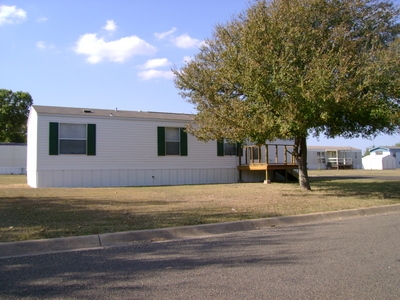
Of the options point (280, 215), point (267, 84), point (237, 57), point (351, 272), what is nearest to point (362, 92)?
point (267, 84)

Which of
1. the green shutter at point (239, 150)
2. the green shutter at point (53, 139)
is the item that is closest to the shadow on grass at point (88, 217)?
the green shutter at point (53, 139)

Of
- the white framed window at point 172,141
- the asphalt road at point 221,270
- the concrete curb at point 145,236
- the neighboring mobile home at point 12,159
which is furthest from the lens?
the neighboring mobile home at point 12,159

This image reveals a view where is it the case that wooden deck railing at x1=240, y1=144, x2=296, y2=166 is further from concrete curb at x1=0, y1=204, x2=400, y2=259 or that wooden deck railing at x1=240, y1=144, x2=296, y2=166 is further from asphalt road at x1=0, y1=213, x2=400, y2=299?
asphalt road at x1=0, y1=213, x2=400, y2=299

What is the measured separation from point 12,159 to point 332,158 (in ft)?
122

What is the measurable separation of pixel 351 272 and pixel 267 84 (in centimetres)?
665

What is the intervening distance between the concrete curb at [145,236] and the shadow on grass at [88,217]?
1.01ft

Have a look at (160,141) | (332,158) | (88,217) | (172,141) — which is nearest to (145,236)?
(88,217)

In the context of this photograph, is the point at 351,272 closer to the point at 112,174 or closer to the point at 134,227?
the point at 134,227

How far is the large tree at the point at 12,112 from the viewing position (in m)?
48.2

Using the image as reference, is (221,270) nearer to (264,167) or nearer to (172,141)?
(264,167)

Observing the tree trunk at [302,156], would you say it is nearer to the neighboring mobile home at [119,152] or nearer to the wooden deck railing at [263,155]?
the wooden deck railing at [263,155]

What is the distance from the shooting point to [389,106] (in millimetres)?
11086

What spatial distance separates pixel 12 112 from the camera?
48.8 metres

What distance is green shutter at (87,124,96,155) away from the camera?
57.1 ft
